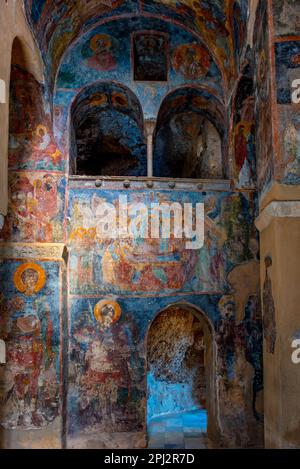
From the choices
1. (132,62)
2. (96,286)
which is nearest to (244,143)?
(132,62)

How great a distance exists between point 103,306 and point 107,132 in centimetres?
629

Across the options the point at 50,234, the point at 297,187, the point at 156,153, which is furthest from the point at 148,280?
the point at 156,153

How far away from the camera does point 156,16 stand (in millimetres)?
11492

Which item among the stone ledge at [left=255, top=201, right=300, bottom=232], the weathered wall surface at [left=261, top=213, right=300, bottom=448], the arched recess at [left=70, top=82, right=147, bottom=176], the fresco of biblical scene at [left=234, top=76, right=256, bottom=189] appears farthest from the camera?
the arched recess at [left=70, top=82, right=147, bottom=176]

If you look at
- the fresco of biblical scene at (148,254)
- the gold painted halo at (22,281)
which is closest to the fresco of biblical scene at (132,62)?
the fresco of biblical scene at (148,254)

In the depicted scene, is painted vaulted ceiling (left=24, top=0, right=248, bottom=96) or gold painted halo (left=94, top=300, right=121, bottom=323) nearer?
painted vaulted ceiling (left=24, top=0, right=248, bottom=96)

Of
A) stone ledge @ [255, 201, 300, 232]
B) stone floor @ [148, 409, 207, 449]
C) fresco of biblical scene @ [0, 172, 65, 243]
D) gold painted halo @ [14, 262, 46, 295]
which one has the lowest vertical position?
stone floor @ [148, 409, 207, 449]

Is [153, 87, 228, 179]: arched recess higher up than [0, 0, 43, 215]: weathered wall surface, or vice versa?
[153, 87, 228, 179]: arched recess

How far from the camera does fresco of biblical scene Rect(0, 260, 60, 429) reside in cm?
933

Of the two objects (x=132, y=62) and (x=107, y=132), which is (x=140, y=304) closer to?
(x=132, y=62)

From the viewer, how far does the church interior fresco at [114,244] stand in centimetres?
951

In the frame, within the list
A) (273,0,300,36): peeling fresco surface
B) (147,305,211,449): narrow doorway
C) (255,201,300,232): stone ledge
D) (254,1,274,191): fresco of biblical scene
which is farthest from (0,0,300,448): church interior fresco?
(147,305,211,449): narrow doorway

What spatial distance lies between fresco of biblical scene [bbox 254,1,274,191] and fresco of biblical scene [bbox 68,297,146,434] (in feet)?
14.4

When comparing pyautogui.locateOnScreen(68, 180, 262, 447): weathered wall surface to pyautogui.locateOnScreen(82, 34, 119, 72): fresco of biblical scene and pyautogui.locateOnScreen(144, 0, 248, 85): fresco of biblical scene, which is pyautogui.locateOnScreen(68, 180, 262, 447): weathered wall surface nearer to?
pyautogui.locateOnScreen(82, 34, 119, 72): fresco of biblical scene
